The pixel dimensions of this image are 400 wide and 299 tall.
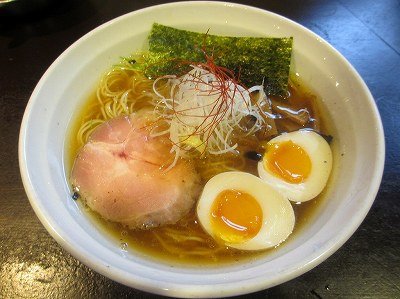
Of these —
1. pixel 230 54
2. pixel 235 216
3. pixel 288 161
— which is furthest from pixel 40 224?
pixel 230 54

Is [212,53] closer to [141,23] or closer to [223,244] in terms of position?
[141,23]

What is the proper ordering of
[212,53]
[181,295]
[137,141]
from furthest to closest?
[212,53], [137,141], [181,295]

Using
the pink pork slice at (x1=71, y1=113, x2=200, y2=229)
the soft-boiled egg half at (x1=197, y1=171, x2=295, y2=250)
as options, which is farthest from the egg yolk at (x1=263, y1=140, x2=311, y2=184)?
the pink pork slice at (x1=71, y1=113, x2=200, y2=229)

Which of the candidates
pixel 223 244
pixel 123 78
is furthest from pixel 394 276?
pixel 123 78

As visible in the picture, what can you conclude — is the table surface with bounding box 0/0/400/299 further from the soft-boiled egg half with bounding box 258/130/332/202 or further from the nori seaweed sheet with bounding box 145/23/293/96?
the nori seaweed sheet with bounding box 145/23/293/96

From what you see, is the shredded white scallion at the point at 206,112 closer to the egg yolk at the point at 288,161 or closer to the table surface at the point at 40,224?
the egg yolk at the point at 288,161
